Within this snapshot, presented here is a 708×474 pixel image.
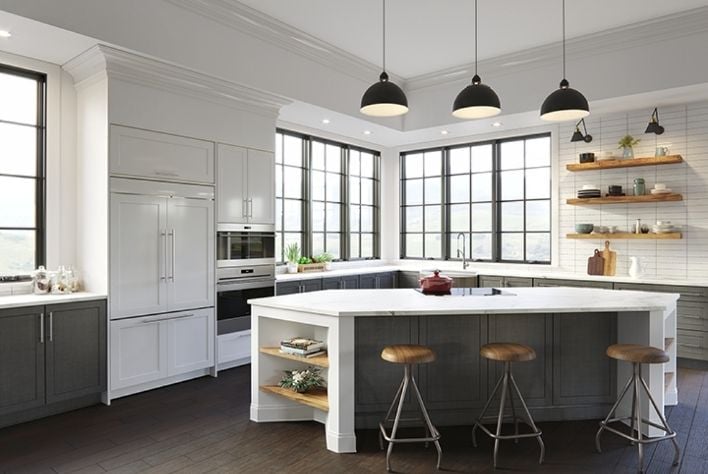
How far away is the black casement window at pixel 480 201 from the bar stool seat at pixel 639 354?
3727 mm

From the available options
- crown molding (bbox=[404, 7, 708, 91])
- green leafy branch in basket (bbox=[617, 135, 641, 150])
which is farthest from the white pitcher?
crown molding (bbox=[404, 7, 708, 91])

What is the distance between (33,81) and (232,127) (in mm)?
1763

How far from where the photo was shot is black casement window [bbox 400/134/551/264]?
6.89 meters

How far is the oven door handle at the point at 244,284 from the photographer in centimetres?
503

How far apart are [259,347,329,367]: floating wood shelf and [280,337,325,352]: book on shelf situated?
6 centimetres

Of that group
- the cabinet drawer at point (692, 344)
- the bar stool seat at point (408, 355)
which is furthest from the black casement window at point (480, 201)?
the bar stool seat at point (408, 355)

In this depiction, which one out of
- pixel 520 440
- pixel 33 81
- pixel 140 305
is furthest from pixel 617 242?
pixel 33 81

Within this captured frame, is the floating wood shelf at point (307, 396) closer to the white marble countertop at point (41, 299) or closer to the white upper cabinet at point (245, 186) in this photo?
the white marble countertop at point (41, 299)

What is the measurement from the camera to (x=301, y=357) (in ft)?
11.5

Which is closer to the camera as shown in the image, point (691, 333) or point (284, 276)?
Answer: point (691, 333)

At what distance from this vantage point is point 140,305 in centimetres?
436

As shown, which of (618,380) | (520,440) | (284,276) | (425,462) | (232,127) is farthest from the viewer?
(284,276)

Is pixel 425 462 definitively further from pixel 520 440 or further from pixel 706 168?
pixel 706 168

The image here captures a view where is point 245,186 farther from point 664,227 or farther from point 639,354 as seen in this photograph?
point 664,227
